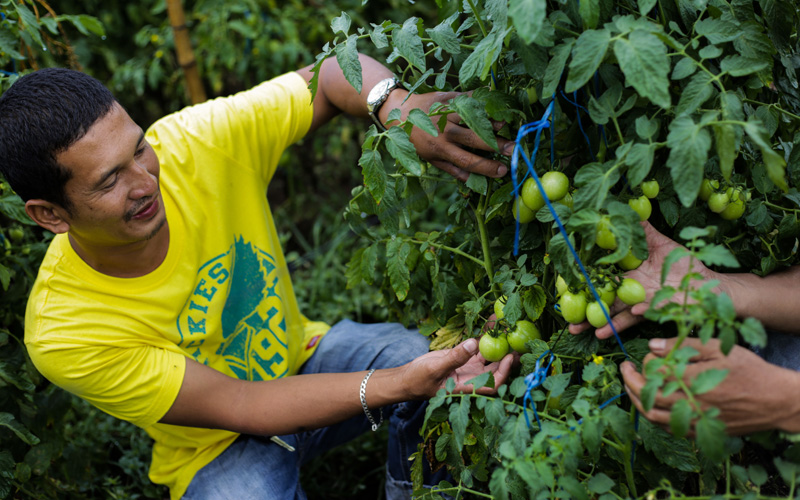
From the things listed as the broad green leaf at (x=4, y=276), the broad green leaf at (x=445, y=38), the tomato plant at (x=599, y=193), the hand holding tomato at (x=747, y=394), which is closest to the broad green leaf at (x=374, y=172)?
the tomato plant at (x=599, y=193)

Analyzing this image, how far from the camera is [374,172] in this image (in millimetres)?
1188

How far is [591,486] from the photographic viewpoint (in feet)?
3.34

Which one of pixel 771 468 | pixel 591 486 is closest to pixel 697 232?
pixel 591 486

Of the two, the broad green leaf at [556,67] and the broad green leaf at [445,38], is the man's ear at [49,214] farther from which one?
the broad green leaf at [556,67]

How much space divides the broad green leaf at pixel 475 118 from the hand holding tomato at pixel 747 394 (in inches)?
17.7

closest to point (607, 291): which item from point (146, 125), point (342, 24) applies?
point (342, 24)

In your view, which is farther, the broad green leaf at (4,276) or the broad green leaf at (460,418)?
the broad green leaf at (4,276)

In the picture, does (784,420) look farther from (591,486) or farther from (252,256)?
(252,256)

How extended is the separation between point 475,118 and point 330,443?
3.99 feet

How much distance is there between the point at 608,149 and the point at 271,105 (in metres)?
1.00

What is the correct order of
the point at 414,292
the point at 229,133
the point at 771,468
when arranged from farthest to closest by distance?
the point at 229,133 → the point at 414,292 → the point at 771,468

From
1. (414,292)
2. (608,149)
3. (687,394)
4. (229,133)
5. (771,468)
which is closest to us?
(687,394)

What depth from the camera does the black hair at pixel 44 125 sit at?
1322mm

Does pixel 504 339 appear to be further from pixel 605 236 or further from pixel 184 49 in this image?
pixel 184 49
